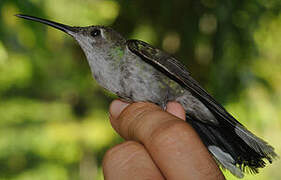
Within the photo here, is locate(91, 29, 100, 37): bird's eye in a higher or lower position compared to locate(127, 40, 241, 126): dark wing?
higher

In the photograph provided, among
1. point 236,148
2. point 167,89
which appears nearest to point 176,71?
point 167,89

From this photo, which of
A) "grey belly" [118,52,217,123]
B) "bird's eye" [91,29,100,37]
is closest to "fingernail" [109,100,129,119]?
"grey belly" [118,52,217,123]

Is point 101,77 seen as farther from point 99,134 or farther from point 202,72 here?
point 99,134

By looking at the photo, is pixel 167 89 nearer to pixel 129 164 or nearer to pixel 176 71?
pixel 176 71

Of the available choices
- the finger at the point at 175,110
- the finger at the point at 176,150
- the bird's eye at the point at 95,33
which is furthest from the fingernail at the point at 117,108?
the finger at the point at 176,150

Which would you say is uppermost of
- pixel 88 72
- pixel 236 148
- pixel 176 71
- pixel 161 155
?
pixel 176 71

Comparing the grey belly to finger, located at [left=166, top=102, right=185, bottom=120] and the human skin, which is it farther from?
the human skin

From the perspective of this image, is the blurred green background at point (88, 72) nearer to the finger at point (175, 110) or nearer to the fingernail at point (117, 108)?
the fingernail at point (117, 108)
